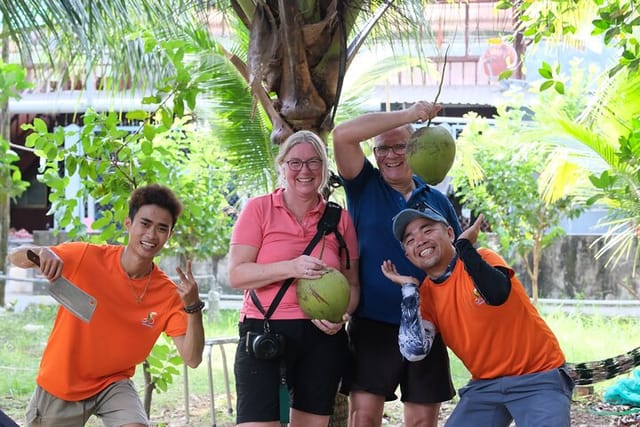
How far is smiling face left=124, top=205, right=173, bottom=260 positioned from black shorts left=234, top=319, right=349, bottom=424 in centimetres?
52

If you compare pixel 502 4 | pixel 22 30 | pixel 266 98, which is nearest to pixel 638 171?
pixel 502 4

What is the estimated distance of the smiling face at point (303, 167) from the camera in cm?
376

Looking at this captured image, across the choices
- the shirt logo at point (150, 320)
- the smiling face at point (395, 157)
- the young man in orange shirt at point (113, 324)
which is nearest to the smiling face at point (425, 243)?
the smiling face at point (395, 157)

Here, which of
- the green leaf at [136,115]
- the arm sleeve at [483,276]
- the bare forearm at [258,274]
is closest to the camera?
the arm sleeve at [483,276]

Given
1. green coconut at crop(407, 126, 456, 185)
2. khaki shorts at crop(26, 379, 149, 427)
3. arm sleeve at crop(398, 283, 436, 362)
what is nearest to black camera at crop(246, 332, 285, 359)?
arm sleeve at crop(398, 283, 436, 362)

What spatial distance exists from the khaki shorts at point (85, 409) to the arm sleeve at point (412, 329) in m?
1.18

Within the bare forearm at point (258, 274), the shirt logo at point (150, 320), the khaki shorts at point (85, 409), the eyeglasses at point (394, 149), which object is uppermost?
the eyeglasses at point (394, 149)

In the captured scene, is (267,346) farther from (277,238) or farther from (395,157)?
(395,157)

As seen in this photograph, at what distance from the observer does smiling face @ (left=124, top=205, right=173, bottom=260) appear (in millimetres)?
3799

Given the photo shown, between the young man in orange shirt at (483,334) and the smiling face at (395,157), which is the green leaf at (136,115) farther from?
the young man in orange shirt at (483,334)

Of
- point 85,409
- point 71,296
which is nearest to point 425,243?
point 71,296

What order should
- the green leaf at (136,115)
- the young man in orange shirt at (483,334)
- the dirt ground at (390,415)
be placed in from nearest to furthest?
the young man in orange shirt at (483,334)
the green leaf at (136,115)
the dirt ground at (390,415)

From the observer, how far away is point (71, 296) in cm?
367

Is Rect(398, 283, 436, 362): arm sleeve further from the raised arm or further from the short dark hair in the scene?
the short dark hair
